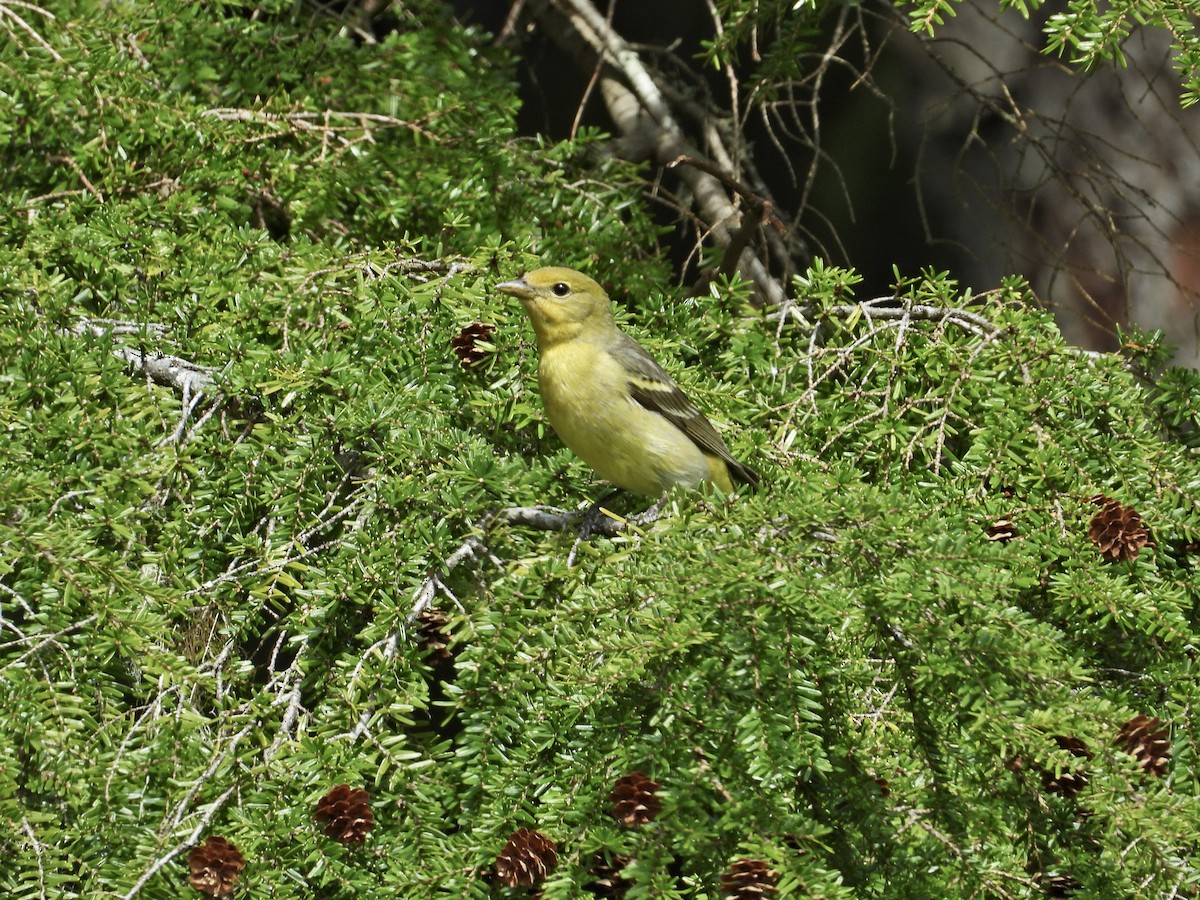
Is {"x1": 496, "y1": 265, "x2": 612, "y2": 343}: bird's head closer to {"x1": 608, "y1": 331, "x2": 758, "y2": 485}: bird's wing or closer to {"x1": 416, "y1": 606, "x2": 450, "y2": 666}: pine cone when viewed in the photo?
{"x1": 608, "y1": 331, "x2": 758, "y2": 485}: bird's wing

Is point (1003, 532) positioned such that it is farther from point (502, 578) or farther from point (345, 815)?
point (345, 815)

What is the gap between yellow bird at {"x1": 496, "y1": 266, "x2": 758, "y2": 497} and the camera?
3617 millimetres

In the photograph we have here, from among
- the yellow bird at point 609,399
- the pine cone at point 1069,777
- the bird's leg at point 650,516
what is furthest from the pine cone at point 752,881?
the yellow bird at point 609,399

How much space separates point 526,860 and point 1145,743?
117 centimetres

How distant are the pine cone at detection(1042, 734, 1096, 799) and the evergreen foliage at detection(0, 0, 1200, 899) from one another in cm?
2

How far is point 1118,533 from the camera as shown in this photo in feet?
9.61

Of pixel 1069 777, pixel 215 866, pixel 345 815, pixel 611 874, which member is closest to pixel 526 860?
pixel 611 874

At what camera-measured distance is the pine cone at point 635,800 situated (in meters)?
2.19

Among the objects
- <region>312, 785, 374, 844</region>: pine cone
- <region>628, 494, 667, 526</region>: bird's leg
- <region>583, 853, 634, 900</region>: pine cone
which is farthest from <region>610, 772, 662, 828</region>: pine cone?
<region>628, 494, 667, 526</region>: bird's leg

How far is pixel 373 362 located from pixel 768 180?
4048 mm

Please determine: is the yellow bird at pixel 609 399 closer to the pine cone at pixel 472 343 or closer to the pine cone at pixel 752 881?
the pine cone at pixel 472 343

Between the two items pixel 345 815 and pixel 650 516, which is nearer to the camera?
pixel 345 815

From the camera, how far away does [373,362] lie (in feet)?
11.2

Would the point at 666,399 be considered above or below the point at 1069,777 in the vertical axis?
below
